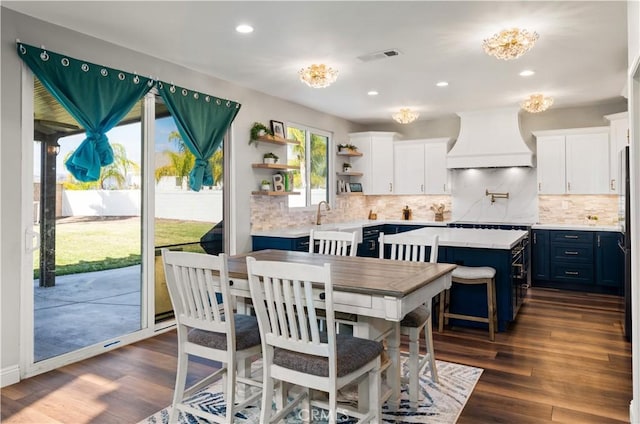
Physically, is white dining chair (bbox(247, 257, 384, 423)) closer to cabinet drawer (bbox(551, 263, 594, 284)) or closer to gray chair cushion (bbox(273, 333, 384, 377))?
gray chair cushion (bbox(273, 333, 384, 377))

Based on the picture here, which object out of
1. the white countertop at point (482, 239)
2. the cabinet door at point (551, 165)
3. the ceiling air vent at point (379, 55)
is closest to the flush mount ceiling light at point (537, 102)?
the cabinet door at point (551, 165)

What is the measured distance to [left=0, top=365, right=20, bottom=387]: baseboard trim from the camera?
9.93 ft

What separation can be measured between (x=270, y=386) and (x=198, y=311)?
22.3 inches

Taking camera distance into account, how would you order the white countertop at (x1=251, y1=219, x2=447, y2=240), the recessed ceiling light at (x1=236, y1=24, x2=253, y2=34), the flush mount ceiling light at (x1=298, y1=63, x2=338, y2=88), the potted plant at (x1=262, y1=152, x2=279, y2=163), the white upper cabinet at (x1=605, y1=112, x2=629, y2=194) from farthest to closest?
1. the white upper cabinet at (x1=605, y1=112, x2=629, y2=194)
2. the potted plant at (x1=262, y1=152, x2=279, y2=163)
3. the white countertop at (x1=251, y1=219, x2=447, y2=240)
4. the flush mount ceiling light at (x1=298, y1=63, x2=338, y2=88)
5. the recessed ceiling light at (x1=236, y1=24, x2=253, y2=34)

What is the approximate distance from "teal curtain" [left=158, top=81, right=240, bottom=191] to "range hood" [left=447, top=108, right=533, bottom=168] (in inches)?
146

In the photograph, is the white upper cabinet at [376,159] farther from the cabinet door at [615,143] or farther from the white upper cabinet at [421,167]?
the cabinet door at [615,143]

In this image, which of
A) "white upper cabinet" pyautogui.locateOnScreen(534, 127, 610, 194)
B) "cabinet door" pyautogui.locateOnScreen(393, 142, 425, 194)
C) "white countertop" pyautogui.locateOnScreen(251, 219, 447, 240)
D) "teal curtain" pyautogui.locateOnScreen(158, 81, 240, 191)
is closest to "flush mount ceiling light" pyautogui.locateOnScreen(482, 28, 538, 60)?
"teal curtain" pyautogui.locateOnScreen(158, 81, 240, 191)

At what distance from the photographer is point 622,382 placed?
300 centimetres

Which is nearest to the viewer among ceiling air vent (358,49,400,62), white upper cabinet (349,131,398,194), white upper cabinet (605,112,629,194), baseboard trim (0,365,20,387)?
baseboard trim (0,365,20,387)

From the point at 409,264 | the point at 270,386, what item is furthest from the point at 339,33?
the point at 270,386

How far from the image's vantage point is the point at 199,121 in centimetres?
446

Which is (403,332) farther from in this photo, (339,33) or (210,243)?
(210,243)

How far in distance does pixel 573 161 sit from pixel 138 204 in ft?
19.0

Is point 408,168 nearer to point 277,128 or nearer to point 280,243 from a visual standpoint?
point 277,128
